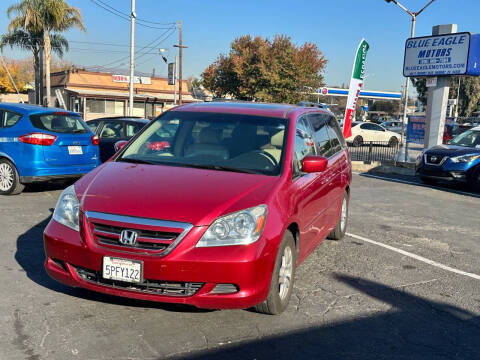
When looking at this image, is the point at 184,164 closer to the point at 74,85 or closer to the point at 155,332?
the point at 155,332

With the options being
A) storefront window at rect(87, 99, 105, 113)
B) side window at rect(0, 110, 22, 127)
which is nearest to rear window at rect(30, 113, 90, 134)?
side window at rect(0, 110, 22, 127)

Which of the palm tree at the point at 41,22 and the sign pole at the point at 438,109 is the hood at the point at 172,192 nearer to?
the sign pole at the point at 438,109

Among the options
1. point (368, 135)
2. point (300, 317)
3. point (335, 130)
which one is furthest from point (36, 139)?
point (368, 135)

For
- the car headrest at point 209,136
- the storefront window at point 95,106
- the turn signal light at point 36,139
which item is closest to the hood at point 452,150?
the turn signal light at point 36,139

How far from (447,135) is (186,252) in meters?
21.6

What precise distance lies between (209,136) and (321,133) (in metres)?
1.54

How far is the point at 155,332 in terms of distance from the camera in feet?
A: 12.0

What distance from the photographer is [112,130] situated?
12062mm

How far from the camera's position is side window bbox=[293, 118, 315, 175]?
4603 mm

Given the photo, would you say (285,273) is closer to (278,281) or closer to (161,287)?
(278,281)

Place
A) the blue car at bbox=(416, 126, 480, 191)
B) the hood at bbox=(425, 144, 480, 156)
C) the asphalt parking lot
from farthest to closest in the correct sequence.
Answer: the hood at bbox=(425, 144, 480, 156) → the blue car at bbox=(416, 126, 480, 191) → the asphalt parking lot

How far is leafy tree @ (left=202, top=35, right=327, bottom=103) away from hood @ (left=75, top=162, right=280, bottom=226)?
40357 mm

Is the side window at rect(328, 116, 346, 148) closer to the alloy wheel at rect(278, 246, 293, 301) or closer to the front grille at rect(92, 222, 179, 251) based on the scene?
the alloy wheel at rect(278, 246, 293, 301)

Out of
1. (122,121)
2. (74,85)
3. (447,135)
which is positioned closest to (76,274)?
(122,121)
